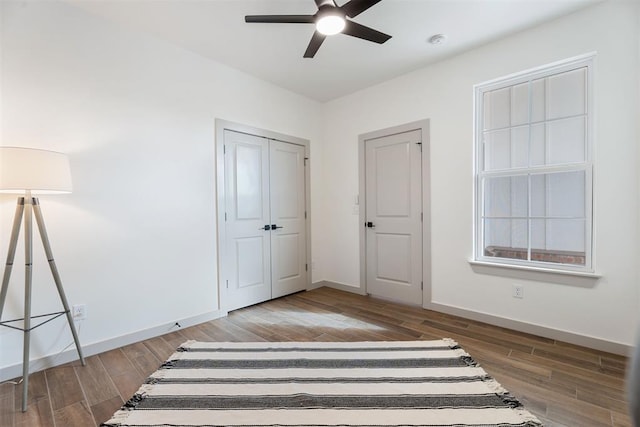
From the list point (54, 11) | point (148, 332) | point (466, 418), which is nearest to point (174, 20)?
point (54, 11)

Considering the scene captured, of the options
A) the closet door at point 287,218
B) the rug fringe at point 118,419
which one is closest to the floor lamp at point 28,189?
the rug fringe at point 118,419

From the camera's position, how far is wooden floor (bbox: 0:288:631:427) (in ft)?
5.48

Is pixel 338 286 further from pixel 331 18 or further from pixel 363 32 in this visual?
pixel 331 18

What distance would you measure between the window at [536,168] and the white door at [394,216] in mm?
663

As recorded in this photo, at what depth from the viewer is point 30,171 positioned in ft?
5.92

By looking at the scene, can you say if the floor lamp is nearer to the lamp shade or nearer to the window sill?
the lamp shade

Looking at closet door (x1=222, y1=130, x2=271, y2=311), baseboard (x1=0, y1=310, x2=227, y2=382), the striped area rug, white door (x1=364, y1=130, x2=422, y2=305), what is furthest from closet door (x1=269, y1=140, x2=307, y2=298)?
the striped area rug

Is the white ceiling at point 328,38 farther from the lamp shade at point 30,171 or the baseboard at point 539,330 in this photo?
the baseboard at point 539,330

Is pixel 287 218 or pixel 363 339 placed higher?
pixel 287 218

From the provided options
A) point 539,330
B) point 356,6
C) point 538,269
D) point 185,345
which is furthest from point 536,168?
point 185,345

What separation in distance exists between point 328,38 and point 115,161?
7.17 ft

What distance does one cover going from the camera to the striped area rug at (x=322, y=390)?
5.16 feet

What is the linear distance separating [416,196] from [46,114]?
11.3 feet

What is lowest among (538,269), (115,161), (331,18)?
(538,269)
